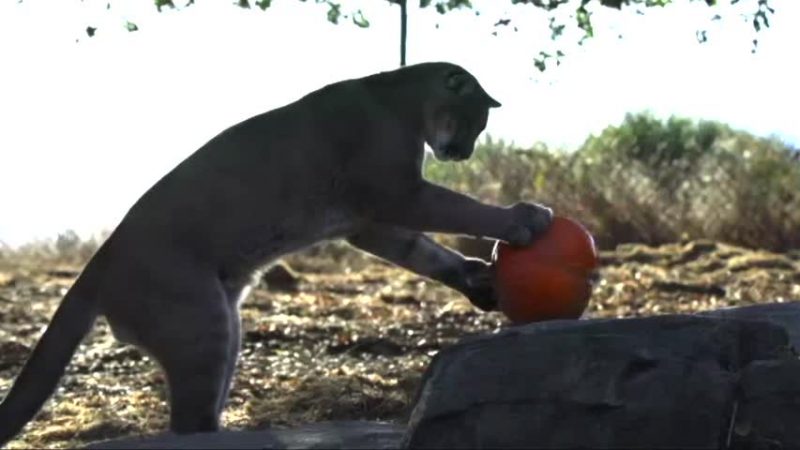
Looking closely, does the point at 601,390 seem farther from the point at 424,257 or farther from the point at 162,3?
the point at 162,3

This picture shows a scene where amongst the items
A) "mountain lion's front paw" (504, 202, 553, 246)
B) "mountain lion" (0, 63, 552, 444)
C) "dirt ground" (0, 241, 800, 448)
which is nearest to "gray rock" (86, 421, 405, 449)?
"mountain lion" (0, 63, 552, 444)

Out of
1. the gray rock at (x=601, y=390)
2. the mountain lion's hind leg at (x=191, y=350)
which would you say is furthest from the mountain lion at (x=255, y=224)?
the gray rock at (x=601, y=390)

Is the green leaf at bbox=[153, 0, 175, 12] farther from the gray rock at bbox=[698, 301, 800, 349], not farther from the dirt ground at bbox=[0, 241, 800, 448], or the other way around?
the gray rock at bbox=[698, 301, 800, 349]

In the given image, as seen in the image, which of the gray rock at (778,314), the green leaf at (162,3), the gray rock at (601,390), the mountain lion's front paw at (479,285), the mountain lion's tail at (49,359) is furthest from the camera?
the green leaf at (162,3)

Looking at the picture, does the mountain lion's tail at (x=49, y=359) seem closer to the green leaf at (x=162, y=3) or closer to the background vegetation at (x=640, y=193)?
the green leaf at (x=162, y=3)

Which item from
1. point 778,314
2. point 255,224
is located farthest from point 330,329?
point 255,224

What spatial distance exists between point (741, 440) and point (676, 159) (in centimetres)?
1489

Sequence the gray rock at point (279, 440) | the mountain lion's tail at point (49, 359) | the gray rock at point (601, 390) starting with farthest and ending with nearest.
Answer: the mountain lion's tail at point (49, 359) → the gray rock at point (279, 440) → the gray rock at point (601, 390)

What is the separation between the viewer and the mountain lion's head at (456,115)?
8.00m

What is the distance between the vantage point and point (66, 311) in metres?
6.86

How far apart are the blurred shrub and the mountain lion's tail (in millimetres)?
10262

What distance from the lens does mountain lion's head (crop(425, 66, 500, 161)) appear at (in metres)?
8.00

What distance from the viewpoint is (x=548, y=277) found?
688 cm

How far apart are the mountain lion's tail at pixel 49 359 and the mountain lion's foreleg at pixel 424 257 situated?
1401 mm
